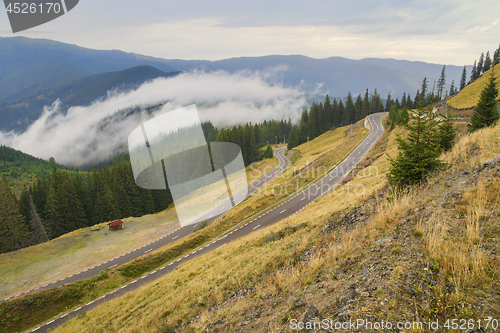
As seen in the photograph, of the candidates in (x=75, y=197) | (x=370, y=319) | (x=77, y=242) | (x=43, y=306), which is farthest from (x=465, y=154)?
(x=75, y=197)

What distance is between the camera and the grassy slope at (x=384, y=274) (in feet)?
13.7

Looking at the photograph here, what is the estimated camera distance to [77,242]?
3525 cm

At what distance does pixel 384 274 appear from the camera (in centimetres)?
508

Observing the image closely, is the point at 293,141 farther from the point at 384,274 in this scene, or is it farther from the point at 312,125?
the point at 384,274

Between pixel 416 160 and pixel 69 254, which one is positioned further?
pixel 69 254

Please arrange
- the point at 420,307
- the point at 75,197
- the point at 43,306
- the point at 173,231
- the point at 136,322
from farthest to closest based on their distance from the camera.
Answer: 1. the point at 75,197
2. the point at 173,231
3. the point at 43,306
4. the point at 136,322
5. the point at 420,307

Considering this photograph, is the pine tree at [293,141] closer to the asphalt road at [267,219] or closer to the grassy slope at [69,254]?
the asphalt road at [267,219]

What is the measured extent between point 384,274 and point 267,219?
84.5 ft

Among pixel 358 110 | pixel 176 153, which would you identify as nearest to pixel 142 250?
pixel 176 153

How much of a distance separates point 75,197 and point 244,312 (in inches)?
2556

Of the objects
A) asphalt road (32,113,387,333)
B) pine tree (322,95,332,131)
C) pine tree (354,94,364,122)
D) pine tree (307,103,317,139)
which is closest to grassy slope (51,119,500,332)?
asphalt road (32,113,387,333)

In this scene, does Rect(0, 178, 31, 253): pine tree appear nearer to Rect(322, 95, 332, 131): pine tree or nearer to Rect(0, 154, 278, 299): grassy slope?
Rect(0, 154, 278, 299): grassy slope

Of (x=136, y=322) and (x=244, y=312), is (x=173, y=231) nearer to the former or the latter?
(x=136, y=322)

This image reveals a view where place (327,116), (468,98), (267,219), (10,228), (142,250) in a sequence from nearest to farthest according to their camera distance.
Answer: (267,219)
(142,250)
(10,228)
(468,98)
(327,116)
